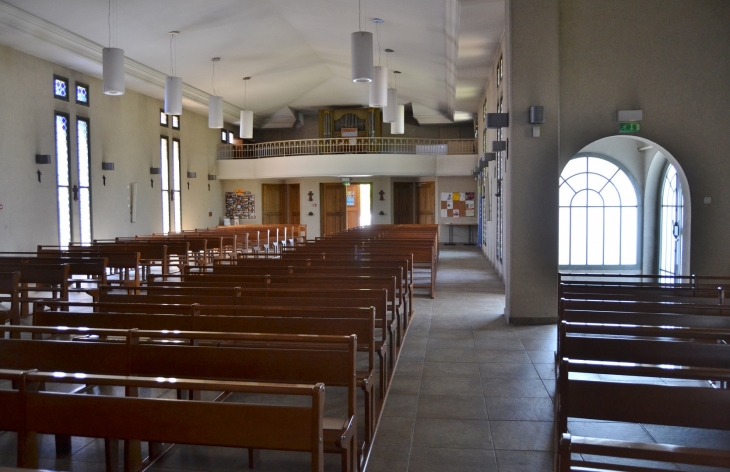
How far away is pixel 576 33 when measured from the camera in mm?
Result: 6836

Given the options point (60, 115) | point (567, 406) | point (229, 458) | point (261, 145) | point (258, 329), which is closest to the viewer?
point (567, 406)

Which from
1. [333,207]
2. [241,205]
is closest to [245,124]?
[241,205]

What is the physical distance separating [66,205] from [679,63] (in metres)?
12.1

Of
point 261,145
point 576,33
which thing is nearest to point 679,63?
point 576,33

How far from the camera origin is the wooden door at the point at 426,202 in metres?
22.7

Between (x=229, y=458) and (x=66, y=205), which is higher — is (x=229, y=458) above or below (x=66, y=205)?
below

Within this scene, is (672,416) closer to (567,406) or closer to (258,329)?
(567,406)

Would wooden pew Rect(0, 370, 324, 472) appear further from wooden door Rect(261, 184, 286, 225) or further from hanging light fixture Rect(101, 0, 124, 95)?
wooden door Rect(261, 184, 286, 225)

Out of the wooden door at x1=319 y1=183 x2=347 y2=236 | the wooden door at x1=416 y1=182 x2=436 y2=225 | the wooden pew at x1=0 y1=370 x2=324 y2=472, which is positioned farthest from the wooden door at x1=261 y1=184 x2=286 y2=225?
the wooden pew at x1=0 y1=370 x2=324 y2=472

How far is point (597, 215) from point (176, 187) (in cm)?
1252

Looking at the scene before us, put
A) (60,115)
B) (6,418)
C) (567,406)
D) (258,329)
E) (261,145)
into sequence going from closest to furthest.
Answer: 1. (6,418)
2. (567,406)
3. (258,329)
4. (60,115)
5. (261,145)

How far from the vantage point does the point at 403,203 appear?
23.2 metres

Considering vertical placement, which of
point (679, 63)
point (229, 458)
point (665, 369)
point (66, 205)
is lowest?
point (229, 458)

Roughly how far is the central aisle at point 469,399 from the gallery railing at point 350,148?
14547 mm
